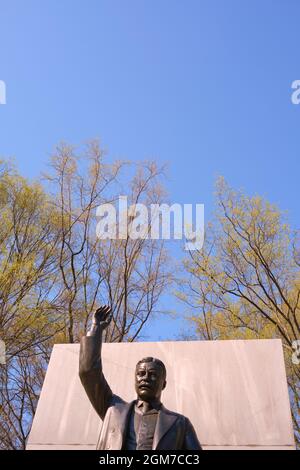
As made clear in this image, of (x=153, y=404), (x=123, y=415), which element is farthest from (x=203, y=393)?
(x=123, y=415)

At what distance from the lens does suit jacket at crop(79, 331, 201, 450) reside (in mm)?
2682

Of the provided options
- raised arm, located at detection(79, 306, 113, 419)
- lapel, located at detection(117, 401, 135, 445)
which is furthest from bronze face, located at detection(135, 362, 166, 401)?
raised arm, located at detection(79, 306, 113, 419)

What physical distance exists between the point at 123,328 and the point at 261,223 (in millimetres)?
4685

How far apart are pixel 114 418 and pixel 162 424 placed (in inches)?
13.1

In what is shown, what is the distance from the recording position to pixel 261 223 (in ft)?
38.9

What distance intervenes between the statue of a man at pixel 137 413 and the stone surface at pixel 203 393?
77.1 inches

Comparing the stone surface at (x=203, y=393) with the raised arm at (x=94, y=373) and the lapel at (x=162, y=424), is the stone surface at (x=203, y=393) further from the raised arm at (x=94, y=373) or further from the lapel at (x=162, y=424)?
the lapel at (x=162, y=424)

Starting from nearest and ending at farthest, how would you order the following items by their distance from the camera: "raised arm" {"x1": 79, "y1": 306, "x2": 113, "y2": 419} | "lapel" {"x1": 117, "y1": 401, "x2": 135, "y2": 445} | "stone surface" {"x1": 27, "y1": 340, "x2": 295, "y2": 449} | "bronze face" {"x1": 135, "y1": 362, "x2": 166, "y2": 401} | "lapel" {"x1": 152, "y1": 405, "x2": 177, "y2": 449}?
"lapel" {"x1": 152, "y1": 405, "x2": 177, "y2": 449} < "lapel" {"x1": 117, "y1": 401, "x2": 135, "y2": 445} < "bronze face" {"x1": 135, "y1": 362, "x2": 166, "y2": 401} < "raised arm" {"x1": 79, "y1": 306, "x2": 113, "y2": 419} < "stone surface" {"x1": 27, "y1": 340, "x2": 295, "y2": 449}

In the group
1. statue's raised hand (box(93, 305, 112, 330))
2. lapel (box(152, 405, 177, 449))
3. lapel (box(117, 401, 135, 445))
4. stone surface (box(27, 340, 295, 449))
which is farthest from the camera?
stone surface (box(27, 340, 295, 449))

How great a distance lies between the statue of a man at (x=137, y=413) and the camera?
269cm

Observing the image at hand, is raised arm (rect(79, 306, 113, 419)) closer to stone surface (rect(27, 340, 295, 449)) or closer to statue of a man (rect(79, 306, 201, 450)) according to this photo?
statue of a man (rect(79, 306, 201, 450))

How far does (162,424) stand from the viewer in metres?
2.72

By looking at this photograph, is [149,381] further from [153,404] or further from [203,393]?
[203,393]

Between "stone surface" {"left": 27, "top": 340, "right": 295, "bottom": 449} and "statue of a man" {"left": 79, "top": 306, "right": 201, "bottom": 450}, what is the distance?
1959 millimetres
